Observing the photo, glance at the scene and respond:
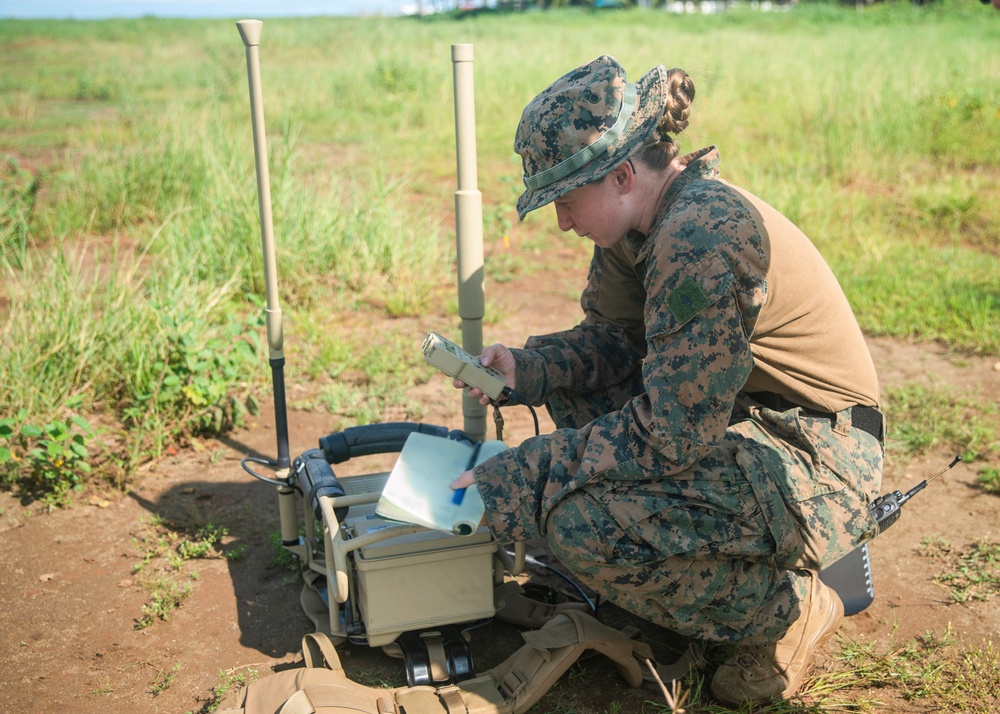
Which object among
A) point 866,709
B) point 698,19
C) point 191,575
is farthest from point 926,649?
point 698,19

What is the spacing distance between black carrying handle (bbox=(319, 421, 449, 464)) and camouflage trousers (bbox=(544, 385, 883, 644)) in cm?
65

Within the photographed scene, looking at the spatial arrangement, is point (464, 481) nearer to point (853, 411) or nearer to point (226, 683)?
point (226, 683)

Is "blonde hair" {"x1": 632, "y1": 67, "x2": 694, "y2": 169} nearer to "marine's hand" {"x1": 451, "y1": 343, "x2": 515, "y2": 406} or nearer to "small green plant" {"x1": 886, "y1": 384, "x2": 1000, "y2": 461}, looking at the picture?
"marine's hand" {"x1": 451, "y1": 343, "x2": 515, "y2": 406}

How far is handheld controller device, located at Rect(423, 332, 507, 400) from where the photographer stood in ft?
7.45

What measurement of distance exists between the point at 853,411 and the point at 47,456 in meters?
2.71

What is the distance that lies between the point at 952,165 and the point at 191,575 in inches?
265

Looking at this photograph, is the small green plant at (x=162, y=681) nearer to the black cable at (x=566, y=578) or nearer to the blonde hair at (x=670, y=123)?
the black cable at (x=566, y=578)

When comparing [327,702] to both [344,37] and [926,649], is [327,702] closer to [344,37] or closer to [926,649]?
[926,649]

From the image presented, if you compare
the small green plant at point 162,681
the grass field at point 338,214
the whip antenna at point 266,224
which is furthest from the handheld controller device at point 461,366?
the small green plant at point 162,681

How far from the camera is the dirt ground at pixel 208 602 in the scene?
2.36 m

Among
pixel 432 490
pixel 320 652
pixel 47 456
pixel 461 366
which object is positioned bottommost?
pixel 320 652

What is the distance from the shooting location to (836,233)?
5746 millimetres

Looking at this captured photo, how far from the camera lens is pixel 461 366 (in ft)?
7.74

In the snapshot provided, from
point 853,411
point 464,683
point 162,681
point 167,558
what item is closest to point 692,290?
point 853,411
